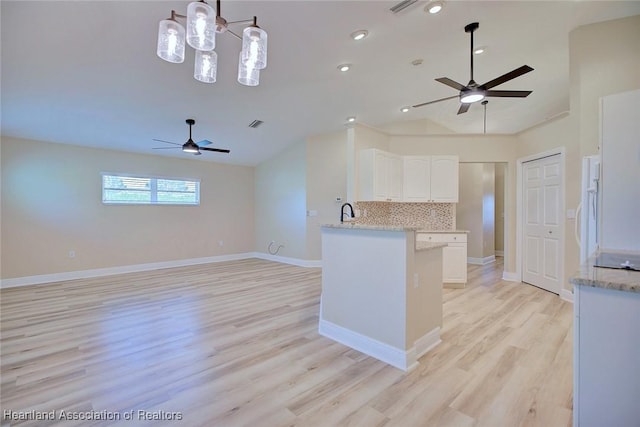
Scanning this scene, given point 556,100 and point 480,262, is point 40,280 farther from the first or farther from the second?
point 556,100

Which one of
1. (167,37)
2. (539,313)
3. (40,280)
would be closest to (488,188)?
(539,313)

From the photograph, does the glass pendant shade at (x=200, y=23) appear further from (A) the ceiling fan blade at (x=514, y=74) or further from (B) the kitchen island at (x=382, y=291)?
(A) the ceiling fan blade at (x=514, y=74)

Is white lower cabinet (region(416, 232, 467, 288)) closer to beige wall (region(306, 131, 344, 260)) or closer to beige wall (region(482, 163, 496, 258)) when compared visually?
beige wall (region(306, 131, 344, 260))

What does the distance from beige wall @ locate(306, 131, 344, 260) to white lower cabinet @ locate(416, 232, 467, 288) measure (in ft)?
7.69

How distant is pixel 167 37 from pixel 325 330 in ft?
8.91

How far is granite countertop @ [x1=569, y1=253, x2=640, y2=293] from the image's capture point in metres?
1.21

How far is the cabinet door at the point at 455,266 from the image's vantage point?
476cm

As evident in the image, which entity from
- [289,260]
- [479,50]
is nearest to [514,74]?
[479,50]

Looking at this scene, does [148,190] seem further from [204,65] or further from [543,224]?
[543,224]

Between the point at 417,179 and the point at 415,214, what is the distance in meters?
0.69

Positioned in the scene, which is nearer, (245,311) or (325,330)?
(325,330)

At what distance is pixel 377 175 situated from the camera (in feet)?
15.8

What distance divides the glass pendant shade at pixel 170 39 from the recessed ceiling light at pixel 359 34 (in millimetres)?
2026

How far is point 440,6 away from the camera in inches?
110
